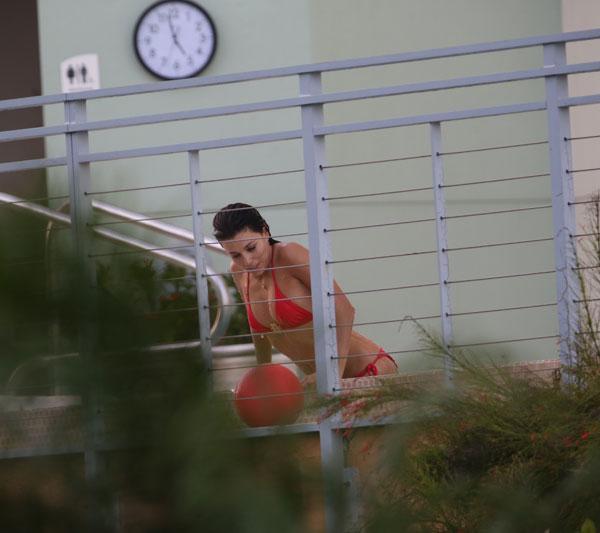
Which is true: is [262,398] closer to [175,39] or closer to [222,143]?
[222,143]

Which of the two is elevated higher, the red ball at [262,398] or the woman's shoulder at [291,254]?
the woman's shoulder at [291,254]

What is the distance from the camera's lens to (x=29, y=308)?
0.70 meters

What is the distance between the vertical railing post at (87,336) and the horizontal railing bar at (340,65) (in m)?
2.38

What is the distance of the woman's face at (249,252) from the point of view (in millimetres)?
3840

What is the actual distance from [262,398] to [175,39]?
262 inches

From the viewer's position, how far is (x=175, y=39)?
294 inches

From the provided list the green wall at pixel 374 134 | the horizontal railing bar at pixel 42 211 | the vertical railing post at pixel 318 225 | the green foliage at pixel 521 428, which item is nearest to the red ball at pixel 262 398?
the horizontal railing bar at pixel 42 211

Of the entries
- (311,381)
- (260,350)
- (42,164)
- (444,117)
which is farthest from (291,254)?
(42,164)

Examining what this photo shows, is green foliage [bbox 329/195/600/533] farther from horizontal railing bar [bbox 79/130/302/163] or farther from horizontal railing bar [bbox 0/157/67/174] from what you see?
horizontal railing bar [bbox 0/157/67/174]

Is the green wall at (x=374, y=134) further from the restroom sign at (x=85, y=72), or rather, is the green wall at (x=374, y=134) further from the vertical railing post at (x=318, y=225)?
the vertical railing post at (x=318, y=225)

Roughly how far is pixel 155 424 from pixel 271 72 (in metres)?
2.57

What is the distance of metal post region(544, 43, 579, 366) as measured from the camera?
9.55 feet

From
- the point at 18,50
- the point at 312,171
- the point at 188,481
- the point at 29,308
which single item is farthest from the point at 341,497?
the point at 18,50

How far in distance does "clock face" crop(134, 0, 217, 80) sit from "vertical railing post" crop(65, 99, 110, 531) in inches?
266
